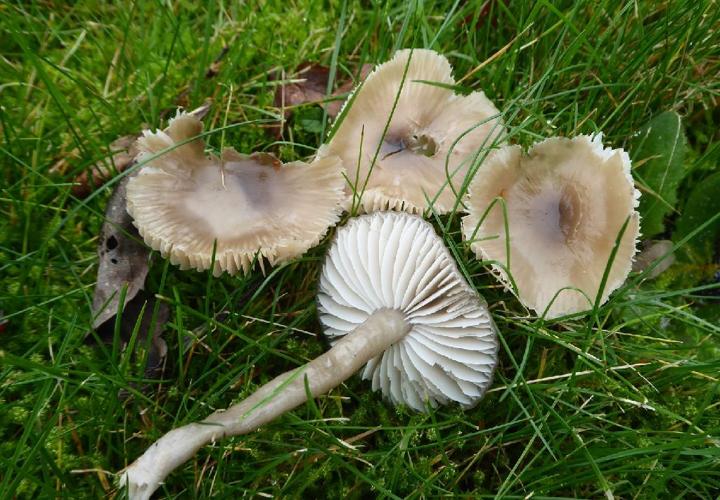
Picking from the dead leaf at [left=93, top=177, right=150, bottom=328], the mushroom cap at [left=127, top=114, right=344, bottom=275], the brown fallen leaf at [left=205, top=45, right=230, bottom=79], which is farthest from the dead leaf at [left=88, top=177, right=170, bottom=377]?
the brown fallen leaf at [left=205, top=45, right=230, bottom=79]

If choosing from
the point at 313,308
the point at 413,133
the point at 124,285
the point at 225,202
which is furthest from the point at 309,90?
the point at 124,285

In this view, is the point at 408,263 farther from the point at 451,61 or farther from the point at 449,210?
the point at 451,61

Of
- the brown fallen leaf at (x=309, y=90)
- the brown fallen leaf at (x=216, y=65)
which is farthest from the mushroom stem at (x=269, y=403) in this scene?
the brown fallen leaf at (x=216, y=65)

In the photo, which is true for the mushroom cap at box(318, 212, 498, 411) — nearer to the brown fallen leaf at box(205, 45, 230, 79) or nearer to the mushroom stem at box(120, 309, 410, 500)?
the mushroom stem at box(120, 309, 410, 500)

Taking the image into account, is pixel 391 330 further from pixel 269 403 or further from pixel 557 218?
pixel 557 218

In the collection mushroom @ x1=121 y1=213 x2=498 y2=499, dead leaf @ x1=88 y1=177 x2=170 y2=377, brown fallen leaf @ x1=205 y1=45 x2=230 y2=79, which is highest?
brown fallen leaf @ x1=205 y1=45 x2=230 y2=79

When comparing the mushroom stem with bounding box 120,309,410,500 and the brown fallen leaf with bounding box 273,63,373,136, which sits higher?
the brown fallen leaf with bounding box 273,63,373,136
